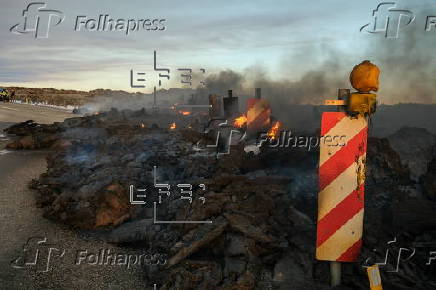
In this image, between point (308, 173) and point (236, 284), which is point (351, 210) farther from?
point (308, 173)

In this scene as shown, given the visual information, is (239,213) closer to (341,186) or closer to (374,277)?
(341,186)

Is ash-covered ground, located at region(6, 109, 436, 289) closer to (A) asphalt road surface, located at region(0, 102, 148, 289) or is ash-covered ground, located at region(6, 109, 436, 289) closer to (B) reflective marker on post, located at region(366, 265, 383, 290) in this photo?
(A) asphalt road surface, located at region(0, 102, 148, 289)

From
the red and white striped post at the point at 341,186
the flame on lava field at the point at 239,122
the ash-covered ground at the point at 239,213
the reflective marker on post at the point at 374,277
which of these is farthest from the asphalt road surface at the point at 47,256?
the flame on lava field at the point at 239,122

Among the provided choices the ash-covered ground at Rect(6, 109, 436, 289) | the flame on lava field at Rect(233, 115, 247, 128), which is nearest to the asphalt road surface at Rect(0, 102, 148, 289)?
the ash-covered ground at Rect(6, 109, 436, 289)

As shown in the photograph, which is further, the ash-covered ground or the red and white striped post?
the ash-covered ground

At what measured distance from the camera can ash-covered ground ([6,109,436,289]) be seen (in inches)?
141

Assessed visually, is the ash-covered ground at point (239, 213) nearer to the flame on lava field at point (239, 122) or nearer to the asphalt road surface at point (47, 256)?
the asphalt road surface at point (47, 256)

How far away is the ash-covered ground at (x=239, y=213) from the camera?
3.57m

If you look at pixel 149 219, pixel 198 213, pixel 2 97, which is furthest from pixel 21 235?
pixel 2 97

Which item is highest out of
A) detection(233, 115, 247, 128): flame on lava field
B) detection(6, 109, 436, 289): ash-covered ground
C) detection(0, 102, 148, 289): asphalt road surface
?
detection(233, 115, 247, 128): flame on lava field

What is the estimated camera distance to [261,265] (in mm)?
3697

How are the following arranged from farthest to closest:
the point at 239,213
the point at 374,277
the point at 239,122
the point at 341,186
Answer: the point at 239,122, the point at 239,213, the point at 341,186, the point at 374,277

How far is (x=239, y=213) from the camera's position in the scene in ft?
14.0

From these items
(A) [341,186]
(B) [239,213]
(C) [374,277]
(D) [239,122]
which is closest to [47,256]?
(B) [239,213]
